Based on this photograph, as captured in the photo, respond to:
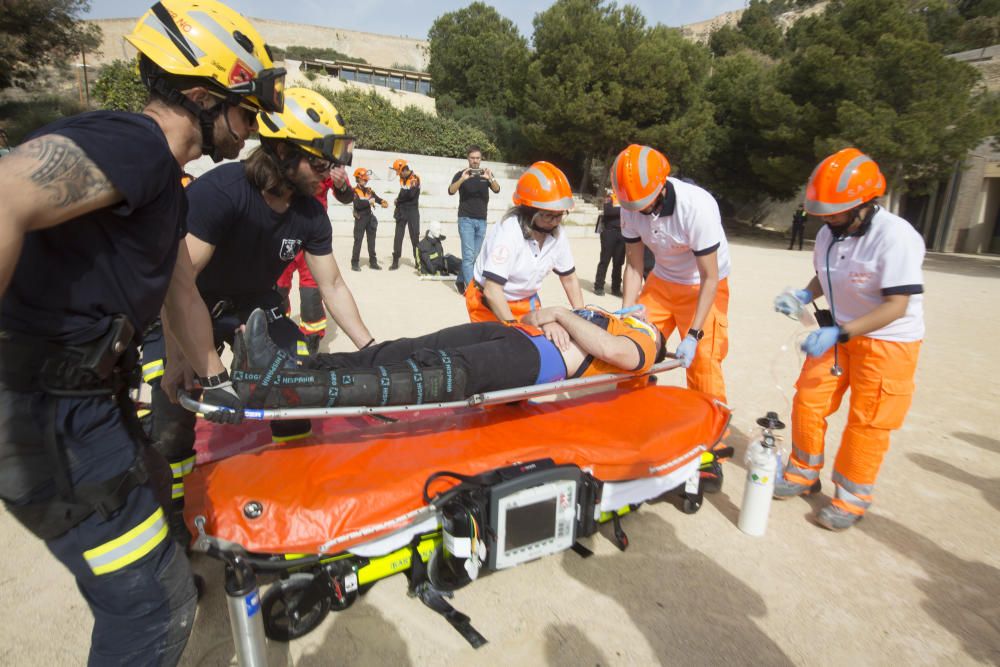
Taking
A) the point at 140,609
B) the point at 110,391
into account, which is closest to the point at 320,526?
the point at 140,609

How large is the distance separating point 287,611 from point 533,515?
3.55ft

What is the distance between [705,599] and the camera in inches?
105

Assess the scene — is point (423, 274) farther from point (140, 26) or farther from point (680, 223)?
point (140, 26)

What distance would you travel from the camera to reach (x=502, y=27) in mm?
46125

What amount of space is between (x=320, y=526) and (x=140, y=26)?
72.9 inches

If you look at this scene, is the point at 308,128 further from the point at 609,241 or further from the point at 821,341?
the point at 609,241

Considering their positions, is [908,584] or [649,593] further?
[908,584]

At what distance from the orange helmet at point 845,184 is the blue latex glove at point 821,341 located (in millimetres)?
678

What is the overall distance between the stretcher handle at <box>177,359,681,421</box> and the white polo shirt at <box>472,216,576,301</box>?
114 cm

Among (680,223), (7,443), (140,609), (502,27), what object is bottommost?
(140,609)

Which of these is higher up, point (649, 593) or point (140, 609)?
point (140, 609)

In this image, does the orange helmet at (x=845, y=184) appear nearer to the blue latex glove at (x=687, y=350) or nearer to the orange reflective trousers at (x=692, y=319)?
the orange reflective trousers at (x=692, y=319)

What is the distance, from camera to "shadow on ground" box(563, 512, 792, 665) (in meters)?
2.36

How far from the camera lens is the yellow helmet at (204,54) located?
168 cm
